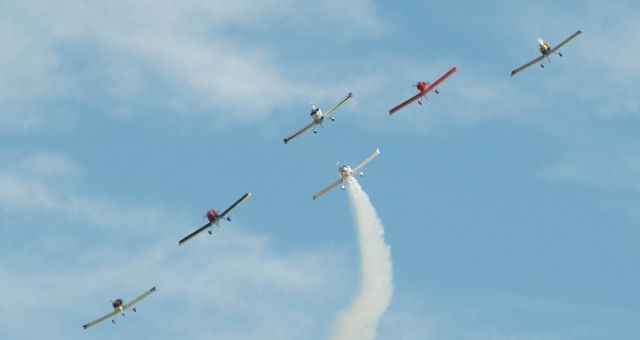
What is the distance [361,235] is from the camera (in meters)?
191

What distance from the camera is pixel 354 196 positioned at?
7653 inches

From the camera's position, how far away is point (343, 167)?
196875mm

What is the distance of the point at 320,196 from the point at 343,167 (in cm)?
617

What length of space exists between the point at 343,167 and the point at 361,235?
11.7 m

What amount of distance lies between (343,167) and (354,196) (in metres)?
5.12

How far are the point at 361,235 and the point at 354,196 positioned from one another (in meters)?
6.61

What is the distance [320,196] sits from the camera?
200 metres

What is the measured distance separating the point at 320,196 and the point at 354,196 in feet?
23.9
